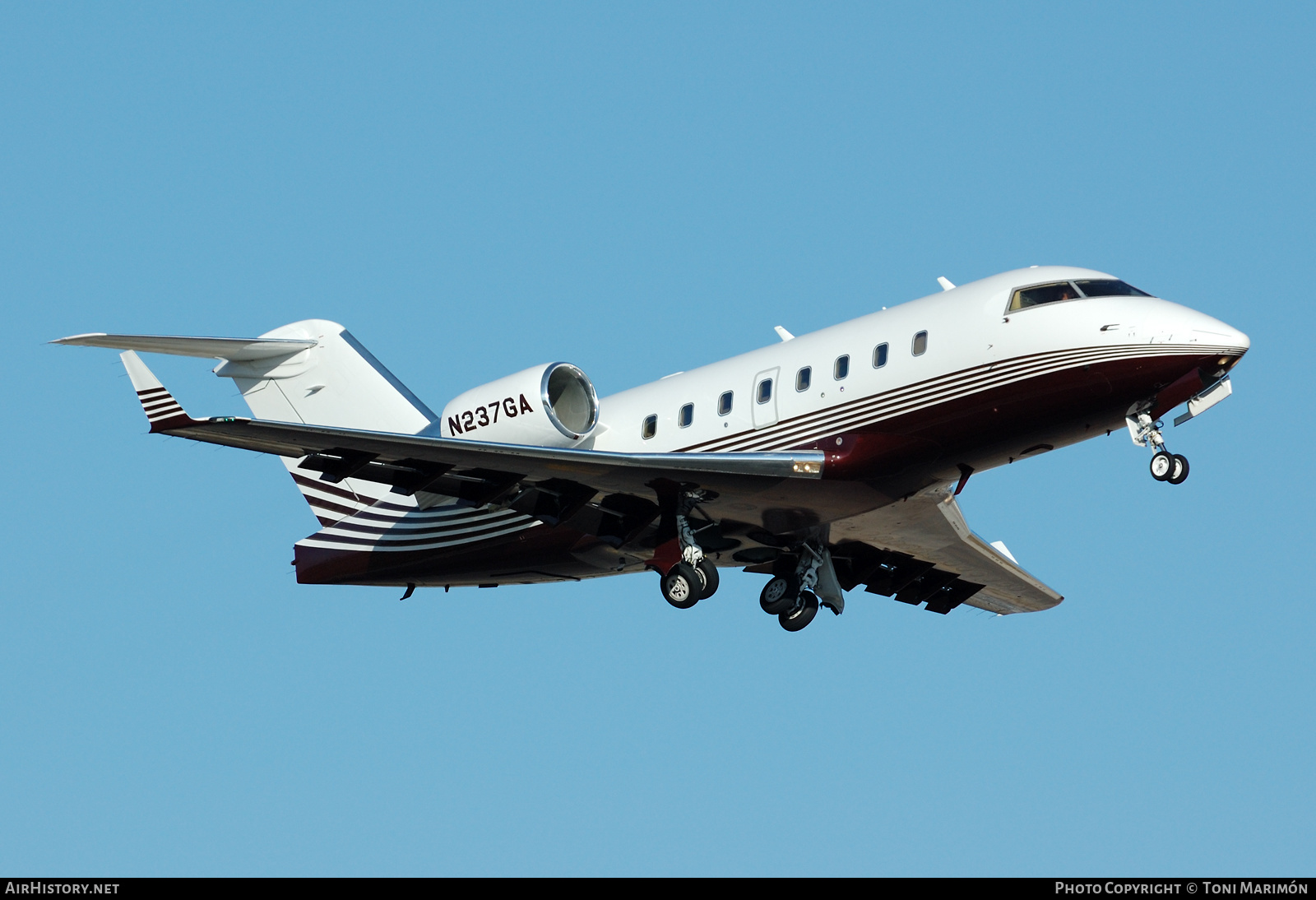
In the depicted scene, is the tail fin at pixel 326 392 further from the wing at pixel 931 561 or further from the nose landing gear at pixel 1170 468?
the nose landing gear at pixel 1170 468

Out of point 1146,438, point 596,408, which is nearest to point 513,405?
point 596,408

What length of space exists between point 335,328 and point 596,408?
5.18 metres

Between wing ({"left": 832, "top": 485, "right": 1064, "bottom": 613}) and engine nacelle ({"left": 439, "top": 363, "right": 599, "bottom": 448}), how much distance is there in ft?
12.6

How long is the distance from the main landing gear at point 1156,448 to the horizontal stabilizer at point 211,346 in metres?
12.3

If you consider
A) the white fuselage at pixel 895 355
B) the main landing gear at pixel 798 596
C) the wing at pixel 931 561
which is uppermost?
the white fuselage at pixel 895 355

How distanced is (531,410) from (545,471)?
1.07m

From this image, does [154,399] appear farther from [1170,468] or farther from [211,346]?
[1170,468]

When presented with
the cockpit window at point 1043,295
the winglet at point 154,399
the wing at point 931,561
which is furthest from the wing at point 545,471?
the cockpit window at point 1043,295

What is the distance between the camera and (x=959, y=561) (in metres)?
24.3

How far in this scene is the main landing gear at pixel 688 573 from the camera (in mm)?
20688

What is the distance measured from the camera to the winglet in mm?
18141

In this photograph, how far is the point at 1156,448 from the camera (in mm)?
18875

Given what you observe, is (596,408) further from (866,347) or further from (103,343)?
(103,343)

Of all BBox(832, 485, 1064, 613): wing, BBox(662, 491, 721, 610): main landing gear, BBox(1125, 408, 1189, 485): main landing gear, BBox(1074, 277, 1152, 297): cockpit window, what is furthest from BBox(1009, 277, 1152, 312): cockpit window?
BBox(662, 491, 721, 610): main landing gear
